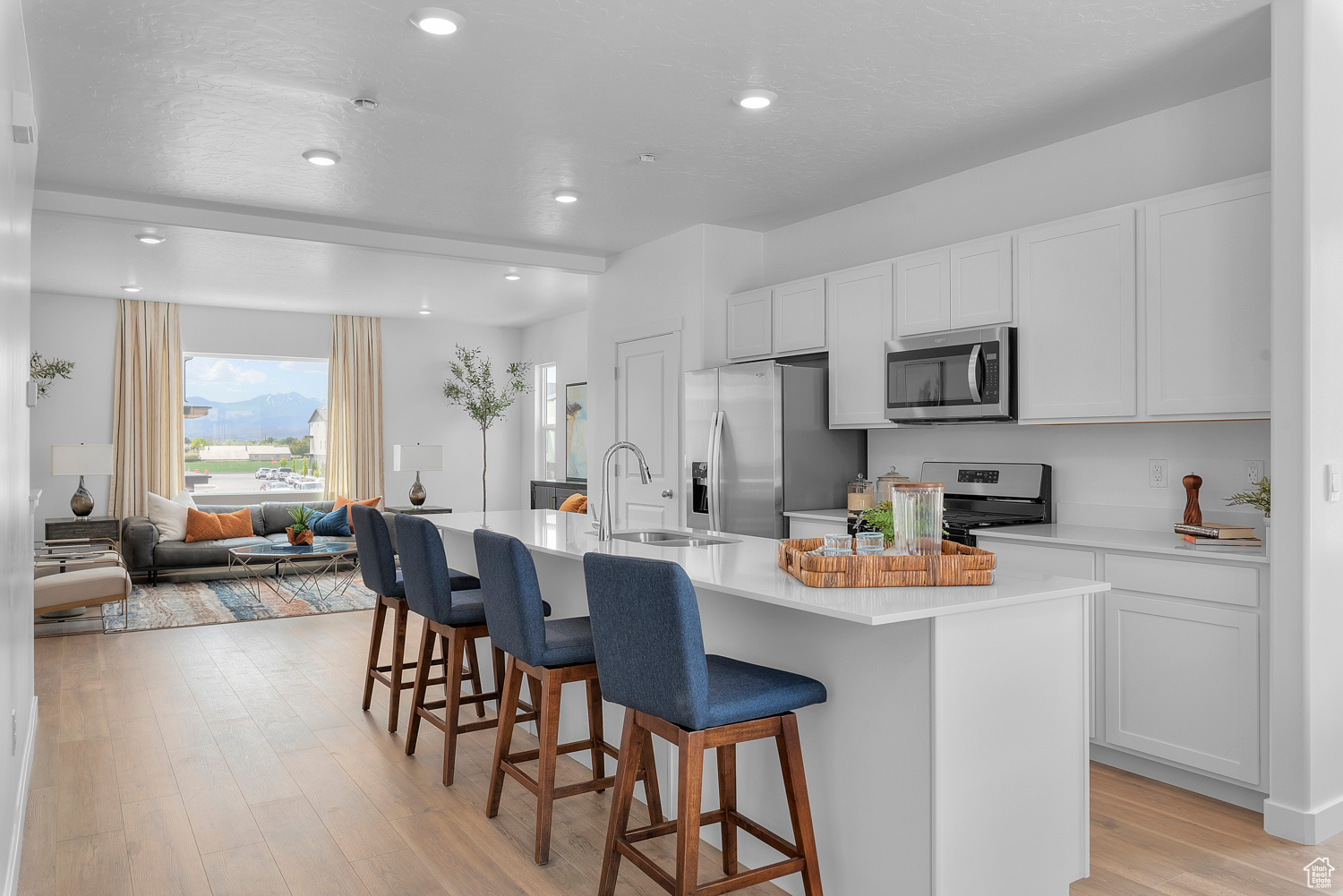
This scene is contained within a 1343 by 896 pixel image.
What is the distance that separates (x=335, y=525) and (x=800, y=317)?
529 centimetres

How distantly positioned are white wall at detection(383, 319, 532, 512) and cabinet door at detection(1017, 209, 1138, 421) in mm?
7225

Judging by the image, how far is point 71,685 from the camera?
4.51 meters

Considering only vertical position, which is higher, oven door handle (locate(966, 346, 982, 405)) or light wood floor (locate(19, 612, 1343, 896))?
oven door handle (locate(966, 346, 982, 405))

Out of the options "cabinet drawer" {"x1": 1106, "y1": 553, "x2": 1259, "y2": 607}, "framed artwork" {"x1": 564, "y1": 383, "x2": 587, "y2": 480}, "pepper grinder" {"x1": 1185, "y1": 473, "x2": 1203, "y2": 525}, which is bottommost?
"cabinet drawer" {"x1": 1106, "y1": 553, "x2": 1259, "y2": 607}

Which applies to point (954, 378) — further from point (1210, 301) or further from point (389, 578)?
point (389, 578)

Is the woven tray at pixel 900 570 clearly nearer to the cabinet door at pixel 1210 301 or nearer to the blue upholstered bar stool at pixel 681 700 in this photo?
the blue upholstered bar stool at pixel 681 700

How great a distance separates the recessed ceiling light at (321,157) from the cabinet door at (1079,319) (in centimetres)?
305

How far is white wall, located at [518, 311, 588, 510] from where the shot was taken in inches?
361

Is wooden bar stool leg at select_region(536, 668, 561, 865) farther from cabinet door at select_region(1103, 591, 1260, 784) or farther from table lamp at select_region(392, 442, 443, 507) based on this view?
table lamp at select_region(392, 442, 443, 507)

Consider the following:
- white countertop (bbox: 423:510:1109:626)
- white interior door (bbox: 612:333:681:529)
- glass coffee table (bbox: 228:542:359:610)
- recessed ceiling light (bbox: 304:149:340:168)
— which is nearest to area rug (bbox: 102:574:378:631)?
glass coffee table (bbox: 228:542:359:610)

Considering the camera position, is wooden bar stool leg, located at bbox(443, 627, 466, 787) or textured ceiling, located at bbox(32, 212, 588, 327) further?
textured ceiling, located at bbox(32, 212, 588, 327)

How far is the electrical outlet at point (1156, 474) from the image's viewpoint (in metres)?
3.66

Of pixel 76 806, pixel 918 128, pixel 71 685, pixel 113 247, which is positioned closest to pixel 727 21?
pixel 918 128

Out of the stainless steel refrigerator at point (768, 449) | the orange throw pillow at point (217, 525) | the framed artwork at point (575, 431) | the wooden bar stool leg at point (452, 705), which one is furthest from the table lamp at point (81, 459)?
the wooden bar stool leg at point (452, 705)
